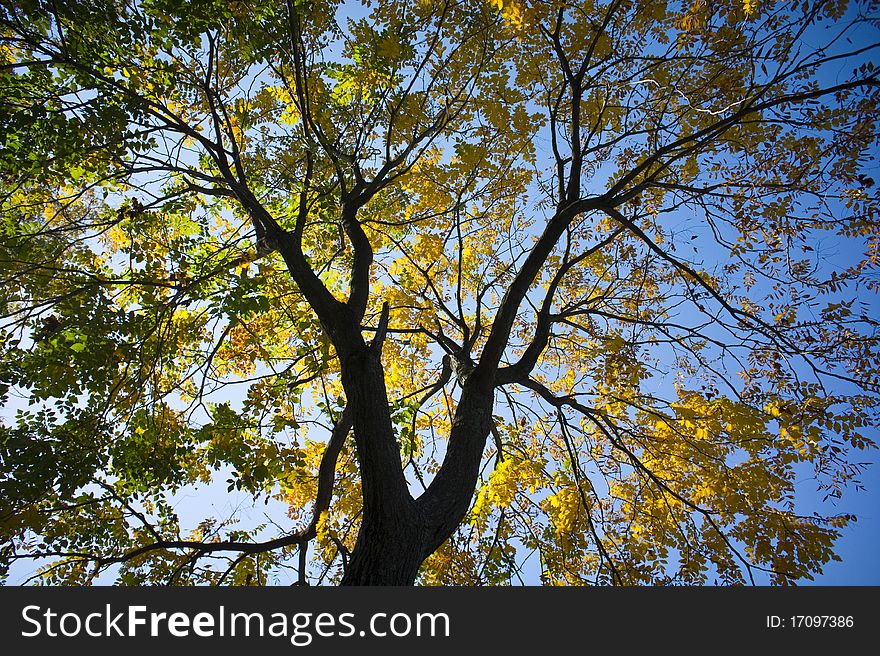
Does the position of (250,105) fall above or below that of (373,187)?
above

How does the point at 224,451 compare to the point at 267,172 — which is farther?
the point at 267,172

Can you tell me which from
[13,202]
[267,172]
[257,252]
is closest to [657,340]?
[257,252]

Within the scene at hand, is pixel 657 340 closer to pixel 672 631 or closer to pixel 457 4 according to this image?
pixel 672 631

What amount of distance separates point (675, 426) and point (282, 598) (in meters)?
3.74

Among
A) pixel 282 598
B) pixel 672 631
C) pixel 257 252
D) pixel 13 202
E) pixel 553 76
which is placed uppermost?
pixel 553 76

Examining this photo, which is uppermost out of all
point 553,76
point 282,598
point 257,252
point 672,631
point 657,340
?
point 553,76

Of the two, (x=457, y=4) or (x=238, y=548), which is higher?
(x=457, y=4)

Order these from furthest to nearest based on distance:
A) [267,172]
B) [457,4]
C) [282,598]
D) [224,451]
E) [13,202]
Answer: [267,172] → [13,202] → [457,4] → [224,451] → [282,598]

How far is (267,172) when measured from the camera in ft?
16.7

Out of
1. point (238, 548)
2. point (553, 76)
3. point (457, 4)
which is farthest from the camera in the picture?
point (553, 76)

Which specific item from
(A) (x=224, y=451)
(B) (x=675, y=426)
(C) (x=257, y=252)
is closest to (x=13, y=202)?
(C) (x=257, y=252)

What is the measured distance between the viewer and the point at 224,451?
11.3 ft

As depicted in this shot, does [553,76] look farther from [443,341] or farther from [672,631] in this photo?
[672,631]

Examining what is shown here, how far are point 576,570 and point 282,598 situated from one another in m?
3.18
